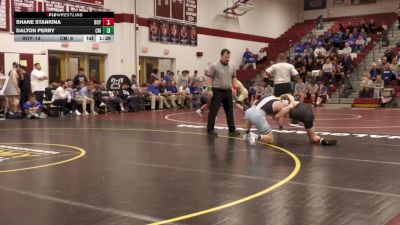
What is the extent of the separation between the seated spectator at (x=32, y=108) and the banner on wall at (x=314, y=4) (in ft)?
74.4

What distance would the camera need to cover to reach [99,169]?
5.73 metres

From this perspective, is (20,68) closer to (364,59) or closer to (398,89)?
(398,89)

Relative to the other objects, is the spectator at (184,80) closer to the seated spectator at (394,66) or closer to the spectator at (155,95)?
the spectator at (155,95)

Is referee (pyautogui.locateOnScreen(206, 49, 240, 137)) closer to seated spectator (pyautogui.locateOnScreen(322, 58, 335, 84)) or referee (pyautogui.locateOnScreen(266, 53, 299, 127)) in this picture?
referee (pyautogui.locateOnScreen(266, 53, 299, 127))

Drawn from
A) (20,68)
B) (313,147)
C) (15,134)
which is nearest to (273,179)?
(313,147)

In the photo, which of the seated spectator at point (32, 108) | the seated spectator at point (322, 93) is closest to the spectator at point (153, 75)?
the seated spectator at point (32, 108)

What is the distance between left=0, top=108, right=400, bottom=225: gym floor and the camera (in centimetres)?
377

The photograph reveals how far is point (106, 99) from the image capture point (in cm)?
1705

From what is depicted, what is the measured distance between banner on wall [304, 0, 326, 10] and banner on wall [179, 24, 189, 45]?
1263 centimetres

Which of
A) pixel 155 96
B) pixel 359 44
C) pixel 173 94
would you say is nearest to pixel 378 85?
pixel 359 44

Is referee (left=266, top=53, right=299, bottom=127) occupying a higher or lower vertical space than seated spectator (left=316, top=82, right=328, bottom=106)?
higher

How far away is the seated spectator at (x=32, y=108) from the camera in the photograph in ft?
47.1

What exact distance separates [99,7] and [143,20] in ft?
8.04
